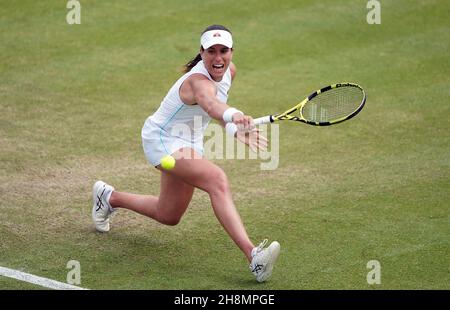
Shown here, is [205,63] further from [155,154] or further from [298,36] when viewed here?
[298,36]

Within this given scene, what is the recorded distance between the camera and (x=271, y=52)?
1312 centimetres

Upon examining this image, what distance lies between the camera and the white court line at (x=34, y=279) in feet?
23.9

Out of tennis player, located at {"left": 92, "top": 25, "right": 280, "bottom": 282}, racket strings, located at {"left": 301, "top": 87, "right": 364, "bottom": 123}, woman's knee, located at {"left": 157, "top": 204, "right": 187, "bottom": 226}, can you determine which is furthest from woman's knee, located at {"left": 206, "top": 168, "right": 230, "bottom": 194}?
racket strings, located at {"left": 301, "top": 87, "right": 364, "bottom": 123}

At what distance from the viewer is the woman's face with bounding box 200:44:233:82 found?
7695mm

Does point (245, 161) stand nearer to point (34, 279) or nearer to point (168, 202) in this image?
point (168, 202)

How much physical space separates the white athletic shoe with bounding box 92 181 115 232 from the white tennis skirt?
0.85m

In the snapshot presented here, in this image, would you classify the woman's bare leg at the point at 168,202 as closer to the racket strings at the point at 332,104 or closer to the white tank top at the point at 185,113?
the white tank top at the point at 185,113

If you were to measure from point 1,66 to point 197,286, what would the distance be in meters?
6.55

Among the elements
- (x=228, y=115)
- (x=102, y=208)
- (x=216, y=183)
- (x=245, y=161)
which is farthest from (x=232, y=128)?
(x=245, y=161)

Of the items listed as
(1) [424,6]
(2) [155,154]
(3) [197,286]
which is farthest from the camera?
(1) [424,6]

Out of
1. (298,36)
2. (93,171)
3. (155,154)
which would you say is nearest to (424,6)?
(298,36)

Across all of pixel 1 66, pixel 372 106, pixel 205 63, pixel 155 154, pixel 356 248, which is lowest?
pixel 356 248

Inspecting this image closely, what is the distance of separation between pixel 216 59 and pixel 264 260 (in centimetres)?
178
